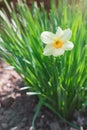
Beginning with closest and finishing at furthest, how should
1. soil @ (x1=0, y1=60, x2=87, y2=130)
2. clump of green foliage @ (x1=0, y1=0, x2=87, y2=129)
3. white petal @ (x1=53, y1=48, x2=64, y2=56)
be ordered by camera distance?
white petal @ (x1=53, y1=48, x2=64, y2=56)
clump of green foliage @ (x1=0, y1=0, x2=87, y2=129)
soil @ (x1=0, y1=60, x2=87, y2=130)

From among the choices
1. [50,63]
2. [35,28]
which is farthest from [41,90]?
[35,28]

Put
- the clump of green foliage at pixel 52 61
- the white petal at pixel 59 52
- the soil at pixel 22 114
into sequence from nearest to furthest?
the white petal at pixel 59 52, the clump of green foliage at pixel 52 61, the soil at pixel 22 114

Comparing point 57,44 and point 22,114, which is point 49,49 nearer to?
point 57,44

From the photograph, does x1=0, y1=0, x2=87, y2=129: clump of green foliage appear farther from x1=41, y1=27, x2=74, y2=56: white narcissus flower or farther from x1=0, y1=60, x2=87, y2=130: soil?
x1=41, y1=27, x2=74, y2=56: white narcissus flower

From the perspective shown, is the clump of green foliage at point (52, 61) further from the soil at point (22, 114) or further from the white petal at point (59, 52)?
the white petal at point (59, 52)

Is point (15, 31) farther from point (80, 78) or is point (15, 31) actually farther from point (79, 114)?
point (79, 114)

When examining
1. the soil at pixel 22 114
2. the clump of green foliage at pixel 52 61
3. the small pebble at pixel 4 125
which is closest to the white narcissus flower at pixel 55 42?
the clump of green foliage at pixel 52 61

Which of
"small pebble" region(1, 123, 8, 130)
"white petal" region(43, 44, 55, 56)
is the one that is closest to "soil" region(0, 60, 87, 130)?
"small pebble" region(1, 123, 8, 130)
